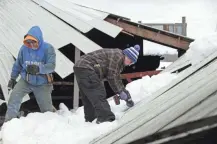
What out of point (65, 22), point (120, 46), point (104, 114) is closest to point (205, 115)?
point (104, 114)

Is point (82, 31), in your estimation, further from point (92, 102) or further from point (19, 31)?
point (92, 102)

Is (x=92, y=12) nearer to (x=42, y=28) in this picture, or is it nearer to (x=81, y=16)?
(x=81, y=16)

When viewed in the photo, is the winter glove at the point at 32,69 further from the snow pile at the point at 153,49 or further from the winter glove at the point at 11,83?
the snow pile at the point at 153,49

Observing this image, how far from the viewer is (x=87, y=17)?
1035 cm

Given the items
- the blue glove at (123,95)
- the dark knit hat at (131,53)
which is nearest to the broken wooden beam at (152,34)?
the dark knit hat at (131,53)

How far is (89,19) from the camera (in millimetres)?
10203

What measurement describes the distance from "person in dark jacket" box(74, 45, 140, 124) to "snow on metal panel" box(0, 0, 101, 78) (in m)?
2.01

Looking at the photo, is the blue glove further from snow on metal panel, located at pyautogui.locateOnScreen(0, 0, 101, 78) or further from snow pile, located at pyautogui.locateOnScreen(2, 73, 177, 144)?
snow on metal panel, located at pyautogui.locateOnScreen(0, 0, 101, 78)

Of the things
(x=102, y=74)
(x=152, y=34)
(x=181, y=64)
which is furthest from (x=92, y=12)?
(x=102, y=74)

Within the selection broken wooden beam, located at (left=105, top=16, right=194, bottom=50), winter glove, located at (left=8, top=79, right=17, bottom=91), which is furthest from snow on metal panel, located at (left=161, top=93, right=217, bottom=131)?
broken wooden beam, located at (left=105, top=16, right=194, bottom=50)

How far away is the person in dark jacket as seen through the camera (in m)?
5.85

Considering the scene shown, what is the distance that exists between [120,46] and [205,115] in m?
10.0

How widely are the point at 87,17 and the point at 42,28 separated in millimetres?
1391

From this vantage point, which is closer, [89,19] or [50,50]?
[50,50]
